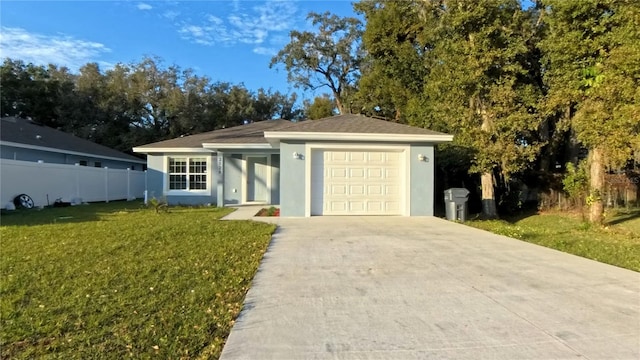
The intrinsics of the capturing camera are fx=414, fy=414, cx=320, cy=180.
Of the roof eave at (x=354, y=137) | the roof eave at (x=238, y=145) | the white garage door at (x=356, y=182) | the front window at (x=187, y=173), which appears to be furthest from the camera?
the front window at (x=187, y=173)

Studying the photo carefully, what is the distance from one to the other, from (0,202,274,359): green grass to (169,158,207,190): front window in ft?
28.6

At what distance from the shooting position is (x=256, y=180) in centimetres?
1712

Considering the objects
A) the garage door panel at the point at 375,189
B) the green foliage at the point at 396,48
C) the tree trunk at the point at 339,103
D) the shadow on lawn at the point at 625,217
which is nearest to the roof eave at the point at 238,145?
the garage door panel at the point at 375,189

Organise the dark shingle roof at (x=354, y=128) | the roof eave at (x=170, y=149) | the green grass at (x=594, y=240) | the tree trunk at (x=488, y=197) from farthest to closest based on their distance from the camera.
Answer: the roof eave at (x=170, y=149), the tree trunk at (x=488, y=197), the dark shingle roof at (x=354, y=128), the green grass at (x=594, y=240)

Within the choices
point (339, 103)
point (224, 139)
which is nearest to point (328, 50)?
point (339, 103)

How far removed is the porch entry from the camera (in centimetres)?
1706

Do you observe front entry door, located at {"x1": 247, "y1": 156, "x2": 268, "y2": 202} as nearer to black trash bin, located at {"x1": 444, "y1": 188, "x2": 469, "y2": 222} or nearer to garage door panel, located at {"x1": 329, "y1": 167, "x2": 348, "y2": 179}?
garage door panel, located at {"x1": 329, "y1": 167, "x2": 348, "y2": 179}

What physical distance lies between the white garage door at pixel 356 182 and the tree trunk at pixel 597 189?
682 centimetres

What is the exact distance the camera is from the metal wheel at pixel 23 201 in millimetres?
14844

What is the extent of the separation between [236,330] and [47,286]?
2967mm

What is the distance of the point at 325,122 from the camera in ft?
44.5

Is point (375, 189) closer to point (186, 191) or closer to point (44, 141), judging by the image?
point (186, 191)

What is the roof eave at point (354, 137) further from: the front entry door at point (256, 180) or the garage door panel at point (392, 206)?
the front entry door at point (256, 180)

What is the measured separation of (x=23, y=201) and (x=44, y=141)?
6.51 m
